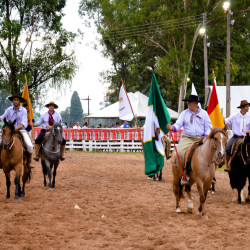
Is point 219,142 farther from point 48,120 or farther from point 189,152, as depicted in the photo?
point 48,120

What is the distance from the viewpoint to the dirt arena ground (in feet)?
20.5

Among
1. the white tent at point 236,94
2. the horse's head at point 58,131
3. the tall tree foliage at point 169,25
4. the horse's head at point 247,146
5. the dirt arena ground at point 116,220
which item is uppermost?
the tall tree foliage at point 169,25

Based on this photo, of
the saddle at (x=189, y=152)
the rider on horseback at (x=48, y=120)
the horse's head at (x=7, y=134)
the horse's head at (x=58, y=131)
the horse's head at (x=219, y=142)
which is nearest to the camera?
the horse's head at (x=219, y=142)

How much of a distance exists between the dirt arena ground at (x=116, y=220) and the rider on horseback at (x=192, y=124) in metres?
1.37

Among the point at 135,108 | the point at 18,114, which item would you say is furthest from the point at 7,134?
the point at 135,108

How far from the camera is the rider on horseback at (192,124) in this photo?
8594 millimetres

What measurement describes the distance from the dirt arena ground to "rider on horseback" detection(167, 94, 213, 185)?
53.9 inches

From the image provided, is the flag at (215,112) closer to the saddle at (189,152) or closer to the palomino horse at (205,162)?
the saddle at (189,152)

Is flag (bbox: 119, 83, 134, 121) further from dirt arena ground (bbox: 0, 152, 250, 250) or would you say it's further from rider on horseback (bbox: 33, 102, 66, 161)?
dirt arena ground (bbox: 0, 152, 250, 250)

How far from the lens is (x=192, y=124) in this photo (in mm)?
8703

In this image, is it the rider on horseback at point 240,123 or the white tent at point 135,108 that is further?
the white tent at point 135,108

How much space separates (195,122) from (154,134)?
1210 millimetres

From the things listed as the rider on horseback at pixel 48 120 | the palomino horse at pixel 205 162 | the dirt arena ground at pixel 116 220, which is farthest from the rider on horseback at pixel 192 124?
the rider on horseback at pixel 48 120

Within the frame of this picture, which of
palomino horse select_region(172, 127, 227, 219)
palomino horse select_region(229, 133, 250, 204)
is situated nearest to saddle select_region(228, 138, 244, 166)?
palomino horse select_region(229, 133, 250, 204)
